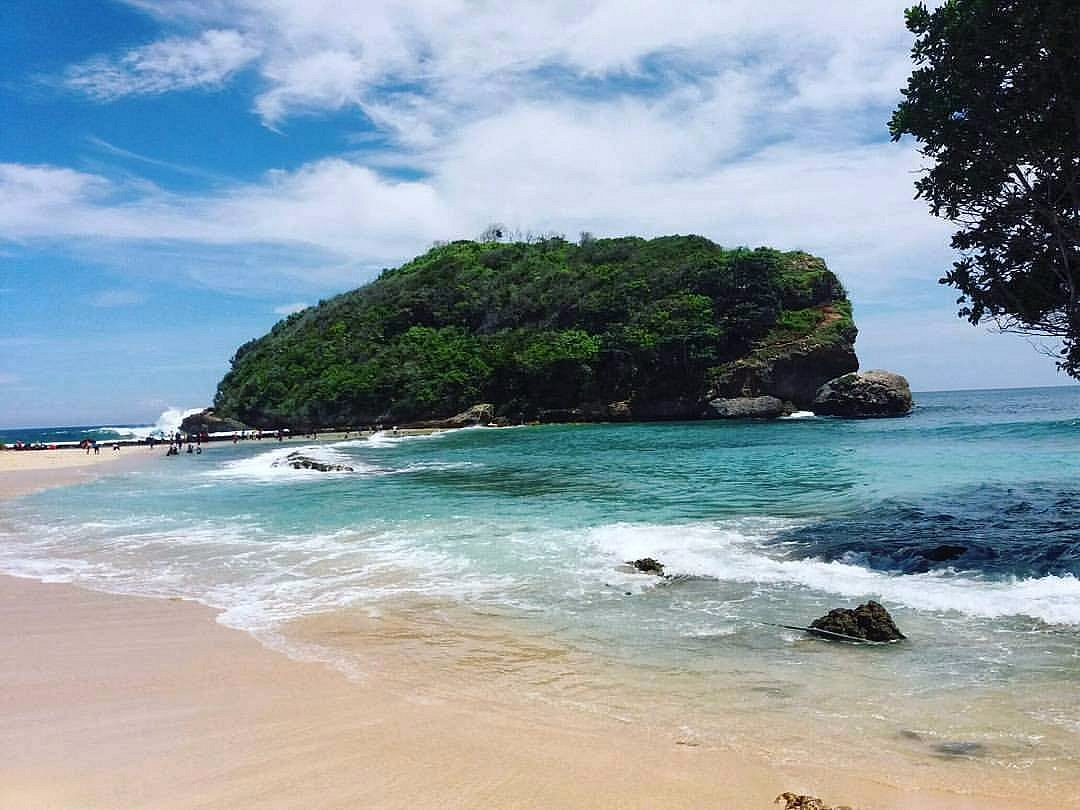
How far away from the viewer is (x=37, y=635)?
26.5 ft

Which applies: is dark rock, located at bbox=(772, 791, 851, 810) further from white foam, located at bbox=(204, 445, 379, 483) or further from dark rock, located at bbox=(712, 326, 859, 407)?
dark rock, located at bbox=(712, 326, 859, 407)

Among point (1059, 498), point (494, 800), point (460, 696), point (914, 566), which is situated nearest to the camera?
point (494, 800)

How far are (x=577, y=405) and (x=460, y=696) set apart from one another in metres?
65.7

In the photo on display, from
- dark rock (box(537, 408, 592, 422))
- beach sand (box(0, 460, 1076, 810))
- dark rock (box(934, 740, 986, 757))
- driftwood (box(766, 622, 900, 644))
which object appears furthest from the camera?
dark rock (box(537, 408, 592, 422))

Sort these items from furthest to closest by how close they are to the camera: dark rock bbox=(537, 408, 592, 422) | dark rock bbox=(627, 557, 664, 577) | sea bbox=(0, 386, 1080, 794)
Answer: dark rock bbox=(537, 408, 592, 422) < dark rock bbox=(627, 557, 664, 577) < sea bbox=(0, 386, 1080, 794)

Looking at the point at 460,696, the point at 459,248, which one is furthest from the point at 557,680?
the point at 459,248

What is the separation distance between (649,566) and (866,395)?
5660cm

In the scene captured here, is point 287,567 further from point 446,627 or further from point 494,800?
point 494,800

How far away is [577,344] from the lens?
72.2m

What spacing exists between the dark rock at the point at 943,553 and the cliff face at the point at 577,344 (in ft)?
180

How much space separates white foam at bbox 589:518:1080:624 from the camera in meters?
8.57

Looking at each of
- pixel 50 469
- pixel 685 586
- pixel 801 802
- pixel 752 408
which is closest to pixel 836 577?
pixel 685 586

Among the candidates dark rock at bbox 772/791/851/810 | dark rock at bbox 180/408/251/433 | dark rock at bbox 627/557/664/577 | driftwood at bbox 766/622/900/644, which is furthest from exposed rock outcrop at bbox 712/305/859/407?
dark rock at bbox 772/791/851/810

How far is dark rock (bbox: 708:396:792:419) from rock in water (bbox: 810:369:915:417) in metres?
3.61
